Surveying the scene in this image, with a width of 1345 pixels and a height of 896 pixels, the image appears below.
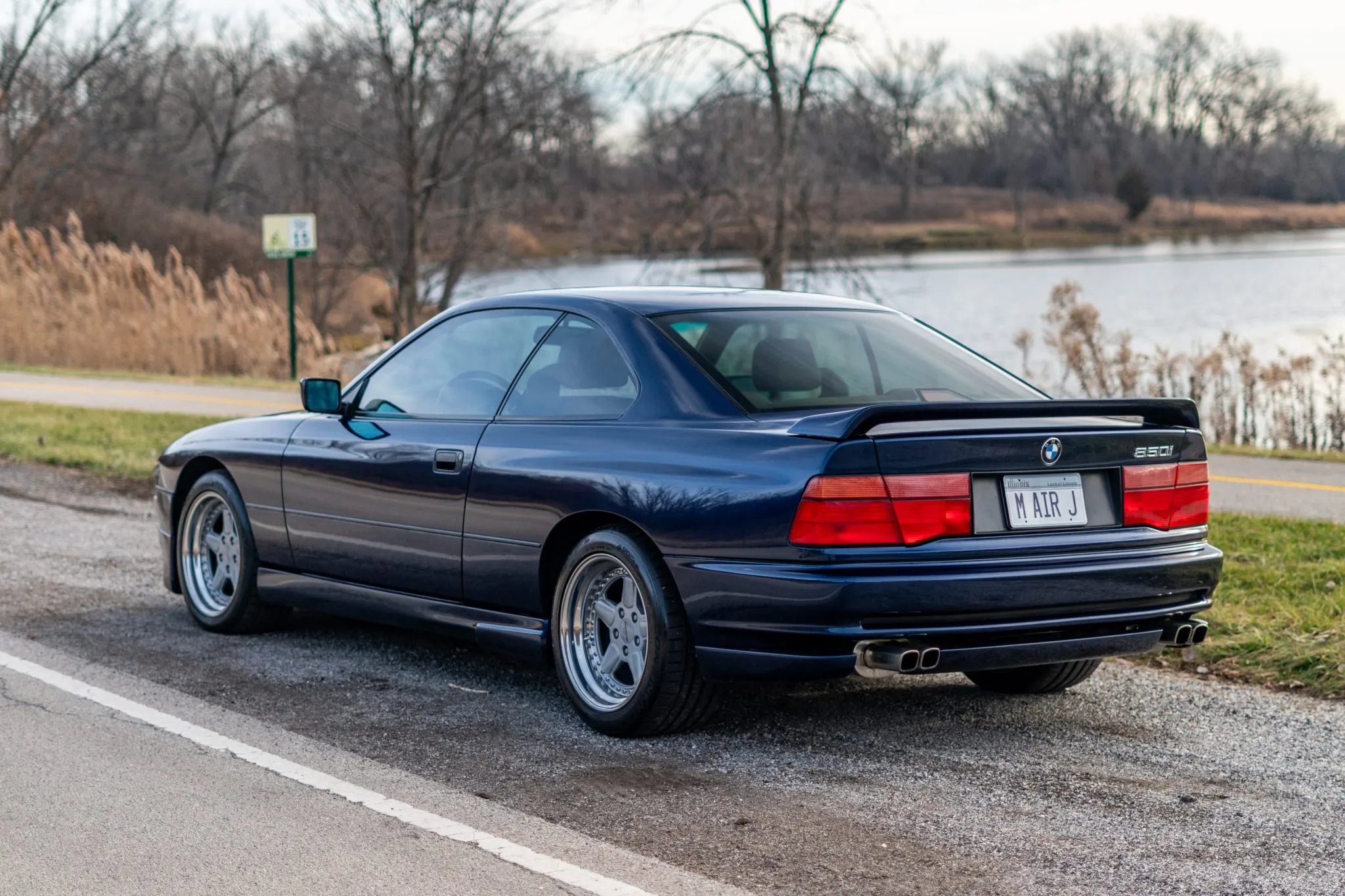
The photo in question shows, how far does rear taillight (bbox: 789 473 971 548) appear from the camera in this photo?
14.9 feet

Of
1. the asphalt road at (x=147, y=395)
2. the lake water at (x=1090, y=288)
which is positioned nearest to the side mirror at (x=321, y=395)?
the lake water at (x=1090, y=288)

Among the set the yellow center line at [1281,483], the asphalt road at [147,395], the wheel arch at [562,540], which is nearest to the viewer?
the wheel arch at [562,540]

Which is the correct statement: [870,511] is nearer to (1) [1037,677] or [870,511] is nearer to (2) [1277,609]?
(1) [1037,677]

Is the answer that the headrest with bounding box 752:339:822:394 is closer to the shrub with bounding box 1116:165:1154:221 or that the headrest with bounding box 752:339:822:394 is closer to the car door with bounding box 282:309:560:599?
the car door with bounding box 282:309:560:599

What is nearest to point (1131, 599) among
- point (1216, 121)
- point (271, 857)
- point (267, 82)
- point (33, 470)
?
point (271, 857)

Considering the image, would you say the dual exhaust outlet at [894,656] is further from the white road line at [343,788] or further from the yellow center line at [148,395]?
the yellow center line at [148,395]

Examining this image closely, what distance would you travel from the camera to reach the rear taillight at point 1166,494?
4.99 m

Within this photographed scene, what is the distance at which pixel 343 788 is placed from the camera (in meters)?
4.53

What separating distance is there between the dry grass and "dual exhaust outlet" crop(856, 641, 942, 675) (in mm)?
18986

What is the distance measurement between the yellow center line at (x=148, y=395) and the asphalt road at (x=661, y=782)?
1120 cm

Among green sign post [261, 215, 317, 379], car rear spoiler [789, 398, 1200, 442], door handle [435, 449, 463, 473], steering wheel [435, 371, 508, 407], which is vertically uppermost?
green sign post [261, 215, 317, 379]

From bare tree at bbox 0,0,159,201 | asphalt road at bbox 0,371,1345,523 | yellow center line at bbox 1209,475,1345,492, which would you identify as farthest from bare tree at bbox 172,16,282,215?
yellow center line at bbox 1209,475,1345,492

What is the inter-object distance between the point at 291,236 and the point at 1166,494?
→ 17.0 meters

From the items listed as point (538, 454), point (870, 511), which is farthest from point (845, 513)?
point (538, 454)
